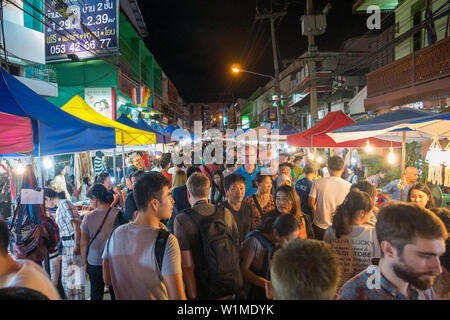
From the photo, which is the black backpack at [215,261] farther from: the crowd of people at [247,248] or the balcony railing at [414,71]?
the balcony railing at [414,71]

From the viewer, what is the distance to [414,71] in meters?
8.44

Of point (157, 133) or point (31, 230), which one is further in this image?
point (157, 133)

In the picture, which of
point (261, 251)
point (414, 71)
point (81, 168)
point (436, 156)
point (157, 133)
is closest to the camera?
point (261, 251)

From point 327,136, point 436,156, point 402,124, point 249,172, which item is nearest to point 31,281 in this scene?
point 402,124

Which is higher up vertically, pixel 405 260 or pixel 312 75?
pixel 312 75

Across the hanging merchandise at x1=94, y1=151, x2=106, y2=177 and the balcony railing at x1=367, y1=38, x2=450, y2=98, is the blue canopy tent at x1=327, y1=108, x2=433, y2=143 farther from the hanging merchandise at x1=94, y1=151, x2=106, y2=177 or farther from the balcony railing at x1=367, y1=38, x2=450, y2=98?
the hanging merchandise at x1=94, y1=151, x2=106, y2=177

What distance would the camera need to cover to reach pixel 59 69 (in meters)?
19.7

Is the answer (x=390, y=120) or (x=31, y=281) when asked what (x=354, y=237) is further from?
(x=31, y=281)

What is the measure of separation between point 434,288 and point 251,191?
4038 millimetres

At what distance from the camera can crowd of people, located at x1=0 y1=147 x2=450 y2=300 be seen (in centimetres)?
162

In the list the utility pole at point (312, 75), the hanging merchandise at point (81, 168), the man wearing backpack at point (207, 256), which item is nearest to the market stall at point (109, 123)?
the hanging merchandise at point (81, 168)

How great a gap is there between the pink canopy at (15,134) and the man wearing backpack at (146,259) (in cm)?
216

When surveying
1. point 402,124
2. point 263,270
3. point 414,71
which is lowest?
point 263,270

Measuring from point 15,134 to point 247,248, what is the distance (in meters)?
3.13
